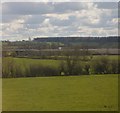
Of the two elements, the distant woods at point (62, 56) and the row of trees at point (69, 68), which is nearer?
the distant woods at point (62, 56)

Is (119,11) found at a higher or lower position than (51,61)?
higher

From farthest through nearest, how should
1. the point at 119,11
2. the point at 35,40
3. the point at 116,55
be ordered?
the point at 116,55 → the point at 35,40 → the point at 119,11

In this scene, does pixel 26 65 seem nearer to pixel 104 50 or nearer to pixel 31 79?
pixel 31 79

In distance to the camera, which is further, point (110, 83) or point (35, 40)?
point (110, 83)

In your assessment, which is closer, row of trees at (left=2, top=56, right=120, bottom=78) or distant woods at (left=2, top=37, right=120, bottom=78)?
distant woods at (left=2, top=37, right=120, bottom=78)

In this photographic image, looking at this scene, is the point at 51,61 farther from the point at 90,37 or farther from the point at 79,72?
the point at 90,37

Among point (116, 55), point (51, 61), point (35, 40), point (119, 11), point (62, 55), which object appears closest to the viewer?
point (119, 11)

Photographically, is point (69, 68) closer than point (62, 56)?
Yes

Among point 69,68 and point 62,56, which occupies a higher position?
point 62,56

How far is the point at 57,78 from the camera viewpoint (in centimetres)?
3391

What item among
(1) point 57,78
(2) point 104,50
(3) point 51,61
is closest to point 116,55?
(2) point 104,50

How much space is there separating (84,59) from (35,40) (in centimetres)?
1147

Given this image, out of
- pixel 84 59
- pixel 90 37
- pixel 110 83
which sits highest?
pixel 90 37

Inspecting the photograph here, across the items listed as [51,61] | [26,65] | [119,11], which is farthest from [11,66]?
[119,11]
